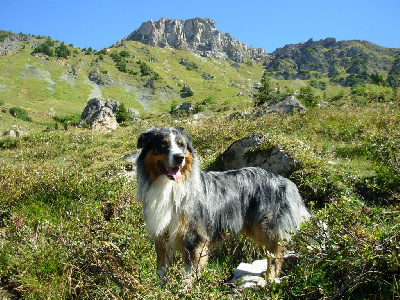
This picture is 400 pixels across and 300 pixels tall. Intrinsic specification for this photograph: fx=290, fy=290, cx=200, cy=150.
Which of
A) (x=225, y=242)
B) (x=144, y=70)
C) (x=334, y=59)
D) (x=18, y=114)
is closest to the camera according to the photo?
(x=225, y=242)

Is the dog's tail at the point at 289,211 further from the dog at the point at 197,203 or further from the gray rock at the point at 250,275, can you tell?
the gray rock at the point at 250,275

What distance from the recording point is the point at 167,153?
3.61m

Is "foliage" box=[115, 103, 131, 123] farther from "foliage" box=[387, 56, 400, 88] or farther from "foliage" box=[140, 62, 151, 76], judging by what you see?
"foliage" box=[140, 62, 151, 76]

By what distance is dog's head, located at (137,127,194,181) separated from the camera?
3.58m

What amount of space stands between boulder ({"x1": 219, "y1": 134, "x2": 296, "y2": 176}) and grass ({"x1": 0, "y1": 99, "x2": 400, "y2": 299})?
0.66 ft

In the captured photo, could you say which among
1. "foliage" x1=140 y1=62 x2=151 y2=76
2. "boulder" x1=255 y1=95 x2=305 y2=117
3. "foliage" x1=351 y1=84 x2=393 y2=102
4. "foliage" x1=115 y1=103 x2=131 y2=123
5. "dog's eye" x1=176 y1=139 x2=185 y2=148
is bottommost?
"dog's eye" x1=176 y1=139 x2=185 y2=148

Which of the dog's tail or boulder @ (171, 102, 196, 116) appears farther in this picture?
boulder @ (171, 102, 196, 116)

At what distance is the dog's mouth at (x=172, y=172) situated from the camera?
3611mm

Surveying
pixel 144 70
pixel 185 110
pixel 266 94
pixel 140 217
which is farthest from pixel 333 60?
pixel 140 217

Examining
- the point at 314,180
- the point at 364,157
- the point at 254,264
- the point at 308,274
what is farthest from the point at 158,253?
the point at 364,157

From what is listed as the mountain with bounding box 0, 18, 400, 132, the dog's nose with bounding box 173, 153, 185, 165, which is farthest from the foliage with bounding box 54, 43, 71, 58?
the dog's nose with bounding box 173, 153, 185, 165

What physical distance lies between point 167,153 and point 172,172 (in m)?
0.25

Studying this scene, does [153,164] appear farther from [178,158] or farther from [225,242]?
[225,242]

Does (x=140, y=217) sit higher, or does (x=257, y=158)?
(x=257, y=158)
